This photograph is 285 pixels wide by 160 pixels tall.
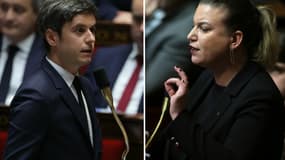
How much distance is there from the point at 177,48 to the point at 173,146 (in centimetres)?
41

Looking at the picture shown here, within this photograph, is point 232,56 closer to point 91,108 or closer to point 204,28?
point 204,28

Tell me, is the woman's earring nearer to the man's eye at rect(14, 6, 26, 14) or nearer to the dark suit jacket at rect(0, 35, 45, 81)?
the dark suit jacket at rect(0, 35, 45, 81)

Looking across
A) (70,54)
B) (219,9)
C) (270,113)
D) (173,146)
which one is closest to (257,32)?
(219,9)

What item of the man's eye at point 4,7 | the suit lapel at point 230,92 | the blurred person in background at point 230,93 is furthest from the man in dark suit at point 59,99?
the suit lapel at point 230,92

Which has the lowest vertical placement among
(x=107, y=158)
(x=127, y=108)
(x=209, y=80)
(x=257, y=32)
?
(x=107, y=158)

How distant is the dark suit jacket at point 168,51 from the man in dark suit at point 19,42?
48 cm

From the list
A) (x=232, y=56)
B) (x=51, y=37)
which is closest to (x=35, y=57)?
(x=51, y=37)

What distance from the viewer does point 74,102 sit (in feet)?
7.34

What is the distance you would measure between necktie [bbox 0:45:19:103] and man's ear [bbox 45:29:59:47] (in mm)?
259

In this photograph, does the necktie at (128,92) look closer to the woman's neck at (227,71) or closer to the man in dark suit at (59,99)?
the man in dark suit at (59,99)

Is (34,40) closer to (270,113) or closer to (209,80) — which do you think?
(209,80)

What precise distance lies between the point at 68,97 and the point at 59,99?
0.12ft

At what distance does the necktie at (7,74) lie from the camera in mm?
2416

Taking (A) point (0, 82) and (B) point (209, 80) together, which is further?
(A) point (0, 82)
